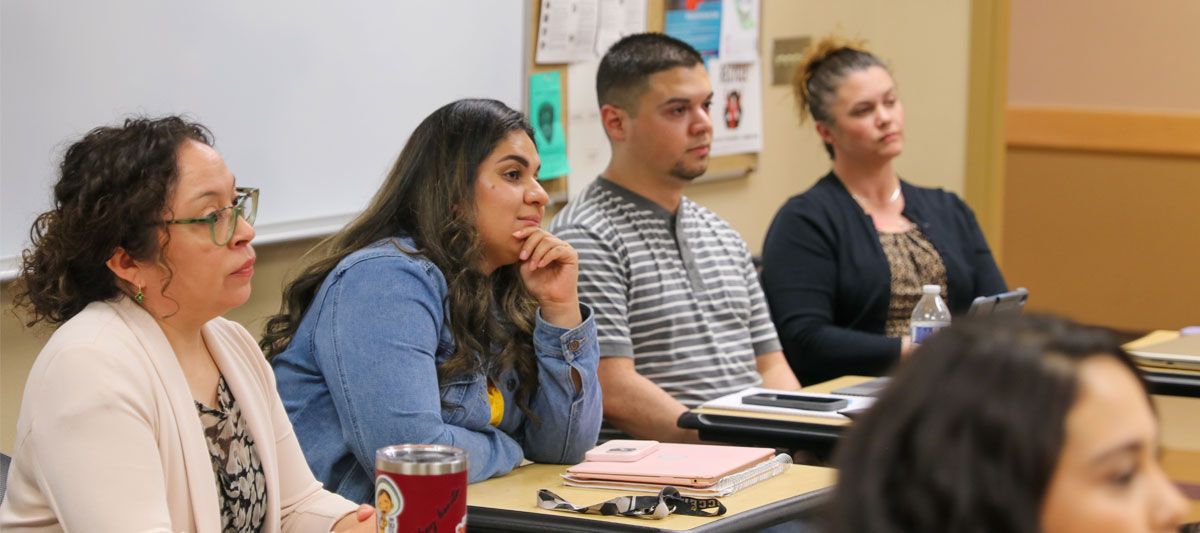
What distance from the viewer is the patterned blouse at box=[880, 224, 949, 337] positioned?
10.9 ft

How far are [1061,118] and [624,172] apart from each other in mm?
3903

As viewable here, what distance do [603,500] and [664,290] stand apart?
1.09 metres

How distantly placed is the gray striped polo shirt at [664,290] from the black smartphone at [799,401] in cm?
39

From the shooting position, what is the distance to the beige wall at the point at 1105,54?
5992 millimetres

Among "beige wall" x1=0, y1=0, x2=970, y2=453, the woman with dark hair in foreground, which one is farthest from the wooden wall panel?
the woman with dark hair in foreground

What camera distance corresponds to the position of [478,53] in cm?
303

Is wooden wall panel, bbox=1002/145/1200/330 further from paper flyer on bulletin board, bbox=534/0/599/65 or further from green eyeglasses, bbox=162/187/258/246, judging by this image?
green eyeglasses, bbox=162/187/258/246

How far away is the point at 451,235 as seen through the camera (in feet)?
6.80

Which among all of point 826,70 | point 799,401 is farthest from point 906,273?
point 799,401

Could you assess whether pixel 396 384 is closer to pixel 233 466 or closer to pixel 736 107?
pixel 233 466

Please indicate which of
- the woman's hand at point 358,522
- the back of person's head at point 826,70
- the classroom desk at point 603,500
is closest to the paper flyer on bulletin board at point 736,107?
the back of person's head at point 826,70

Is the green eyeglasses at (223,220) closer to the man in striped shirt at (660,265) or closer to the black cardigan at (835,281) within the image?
the man in striped shirt at (660,265)

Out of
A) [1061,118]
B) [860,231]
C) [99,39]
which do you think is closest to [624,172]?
[860,231]

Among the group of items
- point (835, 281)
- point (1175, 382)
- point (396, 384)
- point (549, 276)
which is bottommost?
point (1175, 382)
